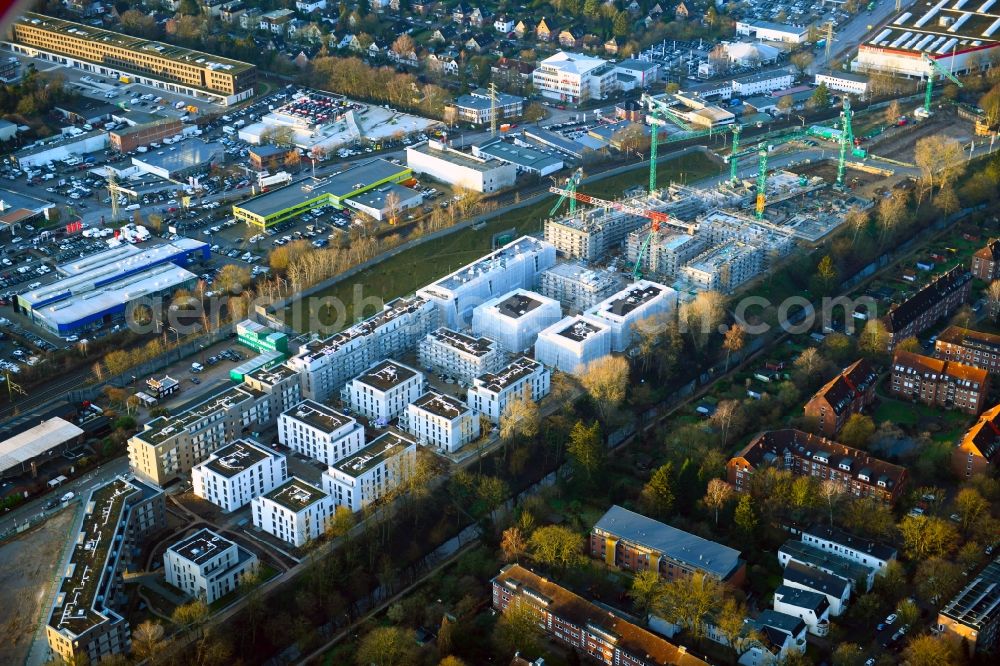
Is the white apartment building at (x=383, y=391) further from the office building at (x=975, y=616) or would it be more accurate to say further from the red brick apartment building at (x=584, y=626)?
the office building at (x=975, y=616)

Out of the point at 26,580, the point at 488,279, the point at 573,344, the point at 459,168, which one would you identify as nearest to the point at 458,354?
the point at 573,344

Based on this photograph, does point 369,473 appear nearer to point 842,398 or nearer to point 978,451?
point 842,398

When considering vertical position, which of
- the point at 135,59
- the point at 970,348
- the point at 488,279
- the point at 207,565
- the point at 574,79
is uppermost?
the point at 135,59

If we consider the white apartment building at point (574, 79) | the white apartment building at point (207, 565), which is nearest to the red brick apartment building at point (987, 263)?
the white apartment building at point (574, 79)

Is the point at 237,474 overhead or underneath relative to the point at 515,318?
underneath

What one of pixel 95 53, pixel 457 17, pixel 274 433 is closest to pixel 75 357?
pixel 274 433

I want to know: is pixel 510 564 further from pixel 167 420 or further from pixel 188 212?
pixel 188 212
